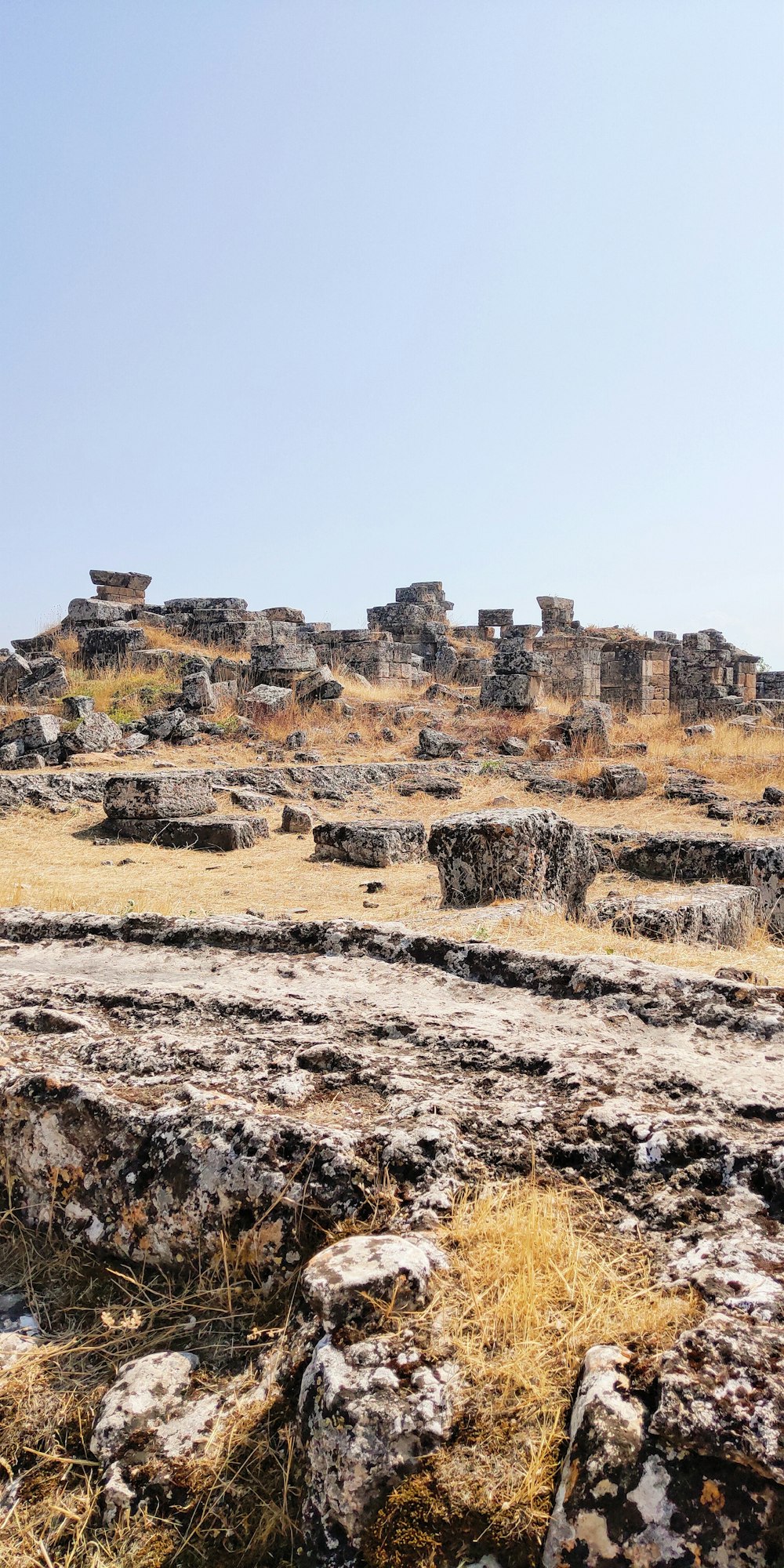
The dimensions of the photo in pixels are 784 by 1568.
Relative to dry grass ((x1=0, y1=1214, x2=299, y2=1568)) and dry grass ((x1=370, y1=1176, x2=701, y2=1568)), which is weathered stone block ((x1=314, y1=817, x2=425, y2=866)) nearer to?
dry grass ((x1=0, y1=1214, x2=299, y2=1568))

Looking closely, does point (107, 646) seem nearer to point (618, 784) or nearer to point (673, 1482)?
point (618, 784)

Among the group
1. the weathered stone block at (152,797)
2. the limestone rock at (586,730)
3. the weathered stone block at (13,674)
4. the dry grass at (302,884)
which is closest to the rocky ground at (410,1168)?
the dry grass at (302,884)

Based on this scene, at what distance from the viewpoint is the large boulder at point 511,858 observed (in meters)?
6.07

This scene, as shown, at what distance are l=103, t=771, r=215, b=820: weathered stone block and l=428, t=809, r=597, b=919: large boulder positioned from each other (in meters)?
5.34

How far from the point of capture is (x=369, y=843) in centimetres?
952

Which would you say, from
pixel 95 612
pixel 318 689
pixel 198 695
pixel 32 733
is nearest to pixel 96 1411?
pixel 32 733

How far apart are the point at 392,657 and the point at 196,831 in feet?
42.3

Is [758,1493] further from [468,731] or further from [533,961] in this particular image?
[468,731]

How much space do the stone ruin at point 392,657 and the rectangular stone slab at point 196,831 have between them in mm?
6565

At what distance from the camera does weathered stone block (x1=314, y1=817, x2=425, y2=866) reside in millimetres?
9477

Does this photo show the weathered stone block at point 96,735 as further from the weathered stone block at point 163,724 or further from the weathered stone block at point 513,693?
the weathered stone block at point 513,693

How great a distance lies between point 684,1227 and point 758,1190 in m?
0.18

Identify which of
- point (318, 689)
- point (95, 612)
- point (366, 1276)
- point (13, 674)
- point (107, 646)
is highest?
point (95, 612)

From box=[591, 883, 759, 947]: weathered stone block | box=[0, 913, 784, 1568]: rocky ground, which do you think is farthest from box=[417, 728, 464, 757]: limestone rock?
box=[0, 913, 784, 1568]: rocky ground
